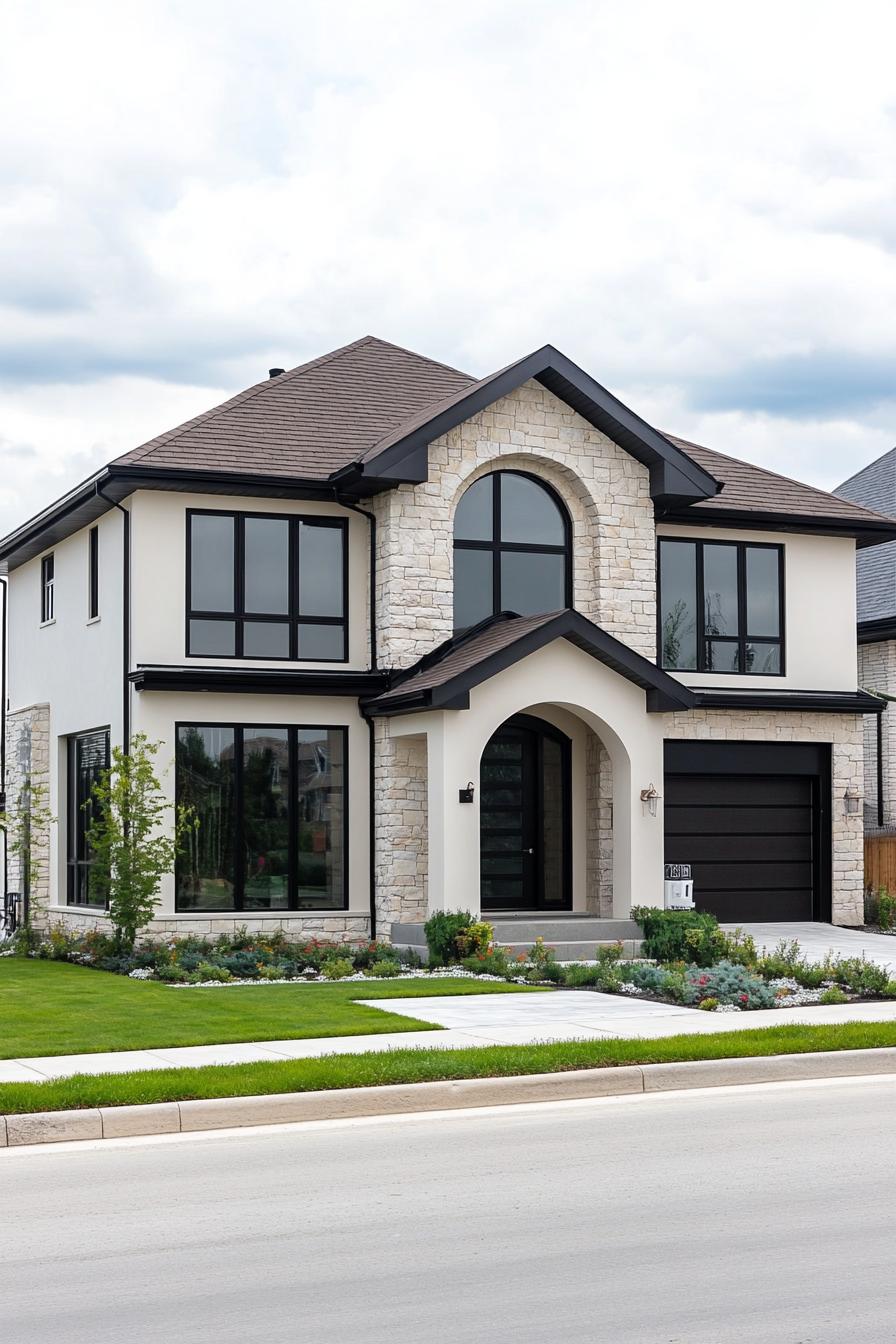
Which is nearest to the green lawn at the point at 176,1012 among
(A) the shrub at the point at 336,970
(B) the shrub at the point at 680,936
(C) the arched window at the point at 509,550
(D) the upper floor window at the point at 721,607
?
(A) the shrub at the point at 336,970

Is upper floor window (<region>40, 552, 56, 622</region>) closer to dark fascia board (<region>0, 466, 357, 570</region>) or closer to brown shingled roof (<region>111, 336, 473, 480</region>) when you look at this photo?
dark fascia board (<region>0, 466, 357, 570</region>)

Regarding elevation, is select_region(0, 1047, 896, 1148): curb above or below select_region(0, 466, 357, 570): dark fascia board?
below

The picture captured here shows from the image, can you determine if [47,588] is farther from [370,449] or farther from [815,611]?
[815,611]

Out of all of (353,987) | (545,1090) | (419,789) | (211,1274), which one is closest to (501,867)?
(419,789)

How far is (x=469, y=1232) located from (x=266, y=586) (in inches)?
587

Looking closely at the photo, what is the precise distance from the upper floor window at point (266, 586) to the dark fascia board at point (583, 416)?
1.45m

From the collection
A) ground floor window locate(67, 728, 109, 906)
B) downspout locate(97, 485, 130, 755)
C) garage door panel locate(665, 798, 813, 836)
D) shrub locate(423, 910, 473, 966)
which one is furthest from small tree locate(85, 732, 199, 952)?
garage door panel locate(665, 798, 813, 836)

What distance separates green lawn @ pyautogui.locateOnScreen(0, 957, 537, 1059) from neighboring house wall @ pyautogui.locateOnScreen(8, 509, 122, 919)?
17.8 ft

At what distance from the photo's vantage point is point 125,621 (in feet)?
69.6

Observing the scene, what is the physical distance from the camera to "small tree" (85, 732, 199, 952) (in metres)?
19.5

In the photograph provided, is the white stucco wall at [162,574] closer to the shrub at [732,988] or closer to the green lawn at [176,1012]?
the green lawn at [176,1012]

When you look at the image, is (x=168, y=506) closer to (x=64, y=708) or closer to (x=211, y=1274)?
(x=64, y=708)

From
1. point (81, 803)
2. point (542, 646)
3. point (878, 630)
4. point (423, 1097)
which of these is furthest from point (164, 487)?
point (878, 630)

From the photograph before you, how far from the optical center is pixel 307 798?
70.3 ft
